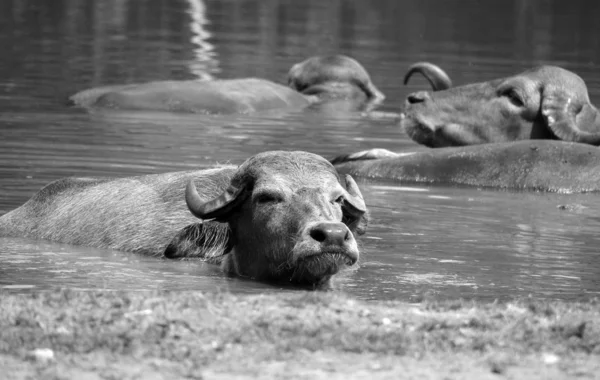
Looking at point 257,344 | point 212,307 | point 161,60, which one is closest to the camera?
point 257,344

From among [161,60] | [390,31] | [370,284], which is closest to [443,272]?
[370,284]

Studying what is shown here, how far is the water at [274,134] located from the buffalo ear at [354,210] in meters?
0.35

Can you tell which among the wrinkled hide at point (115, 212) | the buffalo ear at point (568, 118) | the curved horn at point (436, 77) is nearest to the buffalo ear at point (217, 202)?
the wrinkled hide at point (115, 212)

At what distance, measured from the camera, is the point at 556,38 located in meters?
40.6

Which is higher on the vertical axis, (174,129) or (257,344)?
(257,344)

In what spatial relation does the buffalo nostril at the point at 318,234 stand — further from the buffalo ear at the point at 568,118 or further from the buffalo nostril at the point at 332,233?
the buffalo ear at the point at 568,118

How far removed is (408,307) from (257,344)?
1314mm

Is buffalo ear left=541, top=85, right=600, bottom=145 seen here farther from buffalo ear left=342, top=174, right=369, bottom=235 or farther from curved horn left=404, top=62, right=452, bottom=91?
buffalo ear left=342, top=174, right=369, bottom=235

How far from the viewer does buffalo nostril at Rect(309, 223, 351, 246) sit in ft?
30.3

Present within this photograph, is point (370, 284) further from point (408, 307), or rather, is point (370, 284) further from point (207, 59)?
point (207, 59)

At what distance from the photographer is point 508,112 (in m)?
17.8

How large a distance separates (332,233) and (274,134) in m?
10.0

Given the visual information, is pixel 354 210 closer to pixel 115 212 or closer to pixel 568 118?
pixel 115 212

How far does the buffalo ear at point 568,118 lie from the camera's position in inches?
680
